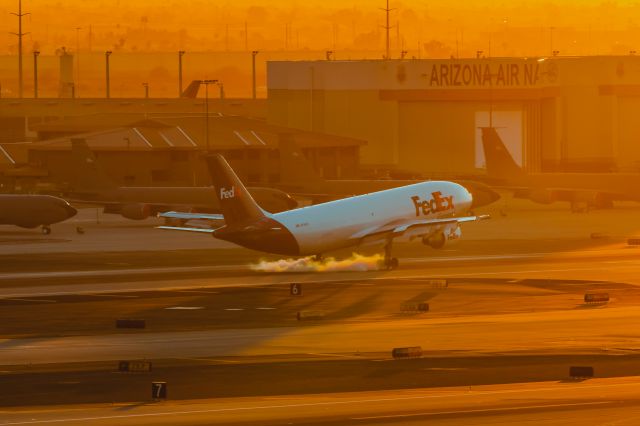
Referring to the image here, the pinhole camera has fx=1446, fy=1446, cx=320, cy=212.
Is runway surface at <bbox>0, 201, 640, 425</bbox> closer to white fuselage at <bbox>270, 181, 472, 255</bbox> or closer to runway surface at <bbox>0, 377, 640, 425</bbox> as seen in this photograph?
runway surface at <bbox>0, 377, 640, 425</bbox>

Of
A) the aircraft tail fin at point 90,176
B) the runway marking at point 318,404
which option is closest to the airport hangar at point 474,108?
the aircraft tail fin at point 90,176

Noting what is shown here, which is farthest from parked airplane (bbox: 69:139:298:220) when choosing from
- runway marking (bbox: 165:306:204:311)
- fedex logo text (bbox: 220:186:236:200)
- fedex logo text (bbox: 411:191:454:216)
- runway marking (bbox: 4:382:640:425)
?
runway marking (bbox: 4:382:640:425)

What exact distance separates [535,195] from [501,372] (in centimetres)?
8310

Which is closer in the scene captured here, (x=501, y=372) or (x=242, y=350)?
(x=501, y=372)

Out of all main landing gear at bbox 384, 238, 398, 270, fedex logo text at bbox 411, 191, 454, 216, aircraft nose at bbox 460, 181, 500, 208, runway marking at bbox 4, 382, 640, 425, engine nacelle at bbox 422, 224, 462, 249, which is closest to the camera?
runway marking at bbox 4, 382, 640, 425

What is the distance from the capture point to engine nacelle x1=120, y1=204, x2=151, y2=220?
116 meters

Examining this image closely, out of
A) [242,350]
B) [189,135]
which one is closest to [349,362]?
[242,350]

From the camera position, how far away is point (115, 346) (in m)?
56.4

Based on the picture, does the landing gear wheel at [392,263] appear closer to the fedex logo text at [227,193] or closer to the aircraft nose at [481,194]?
the fedex logo text at [227,193]

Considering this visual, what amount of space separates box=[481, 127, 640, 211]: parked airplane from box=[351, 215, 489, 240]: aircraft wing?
44.6 m

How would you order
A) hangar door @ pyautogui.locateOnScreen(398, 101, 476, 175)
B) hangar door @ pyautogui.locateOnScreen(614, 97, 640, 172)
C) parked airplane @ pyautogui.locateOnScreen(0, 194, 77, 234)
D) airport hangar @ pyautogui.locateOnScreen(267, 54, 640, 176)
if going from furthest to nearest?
hangar door @ pyautogui.locateOnScreen(614, 97, 640, 172)
hangar door @ pyautogui.locateOnScreen(398, 101, 476, 175)
airport hangar @ pyautogui.locateOnScreen(267, 54, 640, 176)
parked airplane @ pyautogui.locateOnScreen(0, 194, 77, 234)

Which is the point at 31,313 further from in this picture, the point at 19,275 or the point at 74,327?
the point at 19,275

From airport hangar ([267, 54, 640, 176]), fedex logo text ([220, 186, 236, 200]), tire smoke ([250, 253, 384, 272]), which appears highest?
airport hangar ([267, 54, 640, 176])

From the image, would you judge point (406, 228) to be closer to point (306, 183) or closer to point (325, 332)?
point (325, 332)
